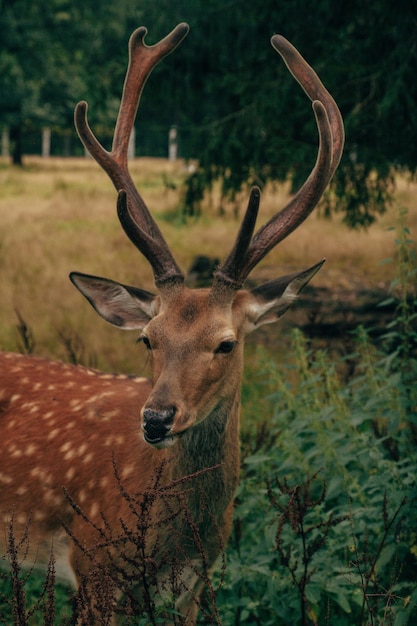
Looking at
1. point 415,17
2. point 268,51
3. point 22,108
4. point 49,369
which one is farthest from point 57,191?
point 49,369

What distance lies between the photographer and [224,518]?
3.34m

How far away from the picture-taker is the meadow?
10.4 ft

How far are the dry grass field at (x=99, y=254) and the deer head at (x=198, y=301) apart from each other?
83 centimetres

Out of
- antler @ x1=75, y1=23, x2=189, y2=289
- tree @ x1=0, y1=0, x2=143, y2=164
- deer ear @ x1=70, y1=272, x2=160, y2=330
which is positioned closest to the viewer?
antler @ x1=75, y1=23, x2=189, y2=289

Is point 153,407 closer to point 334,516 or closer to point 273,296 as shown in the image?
point 273,296

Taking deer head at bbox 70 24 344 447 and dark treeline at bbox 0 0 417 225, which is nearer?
deer head at bbox 70 24 344 447

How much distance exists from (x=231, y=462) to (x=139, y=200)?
4.00 ft

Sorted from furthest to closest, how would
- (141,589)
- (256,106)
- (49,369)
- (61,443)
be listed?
(256,106) < (49,369) < (61,443) < (141,589)

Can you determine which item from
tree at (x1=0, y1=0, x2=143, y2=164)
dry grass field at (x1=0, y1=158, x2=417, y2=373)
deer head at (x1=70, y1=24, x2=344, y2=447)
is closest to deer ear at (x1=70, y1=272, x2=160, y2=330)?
deer head at (x1=70, y1=24, x2=344, y2=447)

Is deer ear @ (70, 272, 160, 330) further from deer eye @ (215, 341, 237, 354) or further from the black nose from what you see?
the black nose

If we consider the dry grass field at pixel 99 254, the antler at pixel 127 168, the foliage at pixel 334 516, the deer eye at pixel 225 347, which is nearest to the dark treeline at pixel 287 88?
the dry grass field at pixel 99 254

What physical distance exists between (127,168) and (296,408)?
1.44 metres

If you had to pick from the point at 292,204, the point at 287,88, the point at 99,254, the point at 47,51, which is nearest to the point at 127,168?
the point at 292,204

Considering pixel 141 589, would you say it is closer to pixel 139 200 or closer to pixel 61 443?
pixel 61 443
